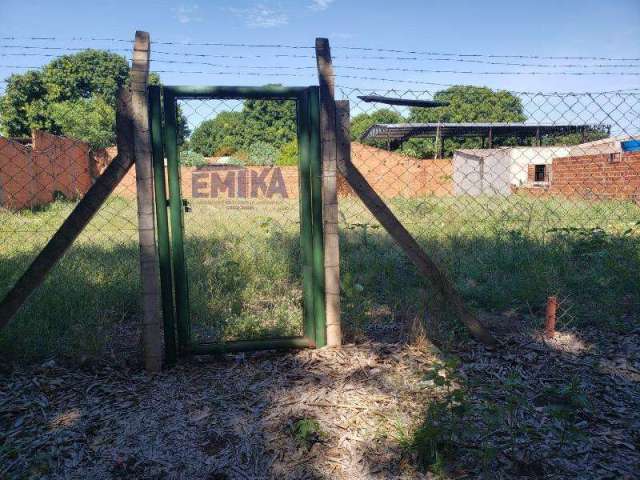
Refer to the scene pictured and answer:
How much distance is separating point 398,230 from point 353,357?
828 mm

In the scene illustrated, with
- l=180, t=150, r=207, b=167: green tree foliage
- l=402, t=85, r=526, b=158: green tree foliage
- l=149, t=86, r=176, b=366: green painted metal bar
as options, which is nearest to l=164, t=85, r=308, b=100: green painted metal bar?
l=149, t=86, r=176, b=366: green painted metal bar

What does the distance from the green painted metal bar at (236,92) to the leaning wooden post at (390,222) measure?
0.98ft

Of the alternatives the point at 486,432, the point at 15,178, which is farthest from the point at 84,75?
the point at 486,432

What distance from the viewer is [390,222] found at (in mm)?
2852

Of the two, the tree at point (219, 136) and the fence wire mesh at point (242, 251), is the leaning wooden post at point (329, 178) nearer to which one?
the fence wire mesh at point (242, 251)

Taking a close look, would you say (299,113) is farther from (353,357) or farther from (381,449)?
(381,449)

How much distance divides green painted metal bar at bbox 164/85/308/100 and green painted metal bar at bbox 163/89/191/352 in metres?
0.06

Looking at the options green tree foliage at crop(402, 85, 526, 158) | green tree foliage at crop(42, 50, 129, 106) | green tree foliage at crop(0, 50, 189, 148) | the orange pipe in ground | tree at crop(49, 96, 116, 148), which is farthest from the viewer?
green tree foliage at crop(402, 85, 526, 158)

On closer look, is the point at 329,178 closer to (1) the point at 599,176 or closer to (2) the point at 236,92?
(2) the point at 236,92

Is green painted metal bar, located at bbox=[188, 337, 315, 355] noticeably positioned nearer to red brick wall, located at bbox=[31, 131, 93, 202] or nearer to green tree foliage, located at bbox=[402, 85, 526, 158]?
red brick wall, located at bbox=[31, 131, 93, 202]

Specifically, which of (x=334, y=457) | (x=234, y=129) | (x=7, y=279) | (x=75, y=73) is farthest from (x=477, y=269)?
(x=75, y=73)

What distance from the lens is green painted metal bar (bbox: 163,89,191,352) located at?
103 inches

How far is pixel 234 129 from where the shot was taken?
117ft

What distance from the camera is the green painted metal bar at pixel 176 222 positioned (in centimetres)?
262
